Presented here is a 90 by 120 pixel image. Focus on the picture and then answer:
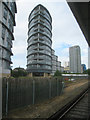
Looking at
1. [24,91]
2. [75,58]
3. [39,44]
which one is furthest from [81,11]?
[75,58]

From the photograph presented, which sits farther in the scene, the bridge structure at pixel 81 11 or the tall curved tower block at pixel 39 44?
the tall curved tower block at pixel 39 44

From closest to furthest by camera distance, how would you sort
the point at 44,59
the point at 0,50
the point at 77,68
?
the point at 0,50 < the point at 44,59 < the point at 77,68

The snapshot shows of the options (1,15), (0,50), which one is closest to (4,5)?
(1,15)

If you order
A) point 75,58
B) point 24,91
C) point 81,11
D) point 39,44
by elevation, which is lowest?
point 24,91

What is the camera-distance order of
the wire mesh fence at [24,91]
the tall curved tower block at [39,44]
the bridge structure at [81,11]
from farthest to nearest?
the tall curved tower block at [39,44]
the wire mesh fence at [24,91]
the bridge structure at [81,11]

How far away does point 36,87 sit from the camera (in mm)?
10008

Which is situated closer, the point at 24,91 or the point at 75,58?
the point at 24,91

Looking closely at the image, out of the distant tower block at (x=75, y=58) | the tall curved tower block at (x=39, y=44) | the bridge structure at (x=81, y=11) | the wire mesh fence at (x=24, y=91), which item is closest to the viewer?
the bridge structure at (x=81, y=11)

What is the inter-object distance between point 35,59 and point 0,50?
38.4m

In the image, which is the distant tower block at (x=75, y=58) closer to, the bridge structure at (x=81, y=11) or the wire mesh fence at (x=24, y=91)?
the wire mesh fence at (x=24, y=91)

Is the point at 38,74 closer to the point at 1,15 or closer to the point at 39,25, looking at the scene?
the point at 39,25

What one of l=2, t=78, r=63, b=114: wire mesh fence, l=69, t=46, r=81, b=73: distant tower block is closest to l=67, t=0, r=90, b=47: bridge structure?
l=2, t=78, r=63, b=114: wire mesh fence

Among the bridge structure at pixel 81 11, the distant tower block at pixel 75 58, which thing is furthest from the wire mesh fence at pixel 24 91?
the distant tower block at pixel 75 58

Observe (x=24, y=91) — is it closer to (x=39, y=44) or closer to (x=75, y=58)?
(x=39, y=44)
